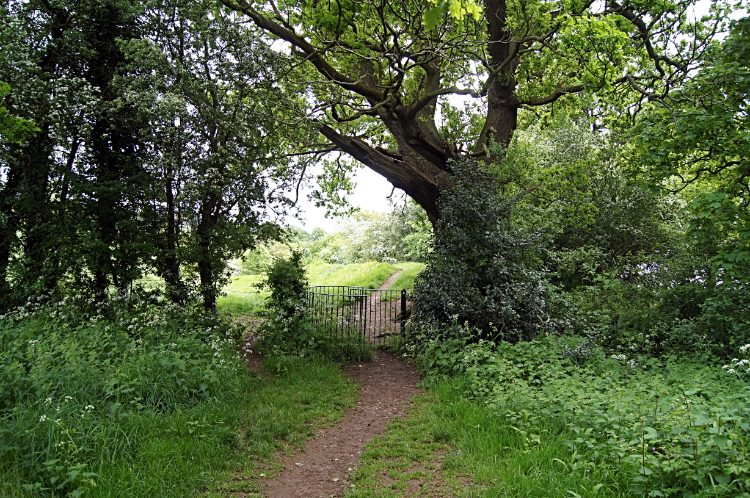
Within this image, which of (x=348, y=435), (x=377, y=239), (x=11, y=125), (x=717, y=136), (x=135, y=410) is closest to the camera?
(x=135, y=410)

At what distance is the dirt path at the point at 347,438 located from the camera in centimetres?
429

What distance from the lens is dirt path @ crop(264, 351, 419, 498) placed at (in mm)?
4285

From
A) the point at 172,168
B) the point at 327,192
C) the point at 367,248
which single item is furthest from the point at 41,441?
the point at 367,248

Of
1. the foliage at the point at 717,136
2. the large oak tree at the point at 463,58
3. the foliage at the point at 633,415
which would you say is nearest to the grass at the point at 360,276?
the large oak tree at the point at 463,58

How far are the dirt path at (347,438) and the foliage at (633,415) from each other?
3.81 ft

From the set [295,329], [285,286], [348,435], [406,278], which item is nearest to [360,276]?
[406,278]

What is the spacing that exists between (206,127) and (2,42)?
10.4 ft

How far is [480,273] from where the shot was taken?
29.9 feet

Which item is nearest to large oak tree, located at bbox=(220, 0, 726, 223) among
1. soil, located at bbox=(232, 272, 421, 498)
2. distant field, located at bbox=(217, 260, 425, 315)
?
soil, located at bbox=(232, 272, 421, 498)

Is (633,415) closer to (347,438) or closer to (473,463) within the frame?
(473,463)

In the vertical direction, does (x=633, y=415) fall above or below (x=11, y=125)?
below

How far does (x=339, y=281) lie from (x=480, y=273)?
10.1 metres

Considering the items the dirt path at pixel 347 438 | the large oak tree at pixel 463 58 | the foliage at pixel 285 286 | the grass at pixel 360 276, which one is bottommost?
the dirt path at pixel 347 438

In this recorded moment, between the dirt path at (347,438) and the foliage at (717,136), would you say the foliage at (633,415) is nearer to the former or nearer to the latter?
the dirt path at (347,438)
